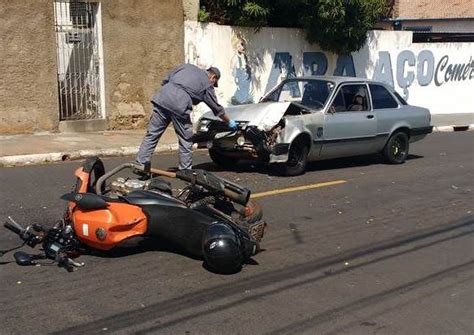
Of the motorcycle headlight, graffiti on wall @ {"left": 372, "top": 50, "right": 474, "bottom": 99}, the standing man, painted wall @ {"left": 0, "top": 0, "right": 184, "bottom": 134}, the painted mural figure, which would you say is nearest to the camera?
the standing man

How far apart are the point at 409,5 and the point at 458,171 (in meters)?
28.1

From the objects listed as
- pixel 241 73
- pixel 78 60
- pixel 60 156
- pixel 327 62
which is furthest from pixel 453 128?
pixel 60 156

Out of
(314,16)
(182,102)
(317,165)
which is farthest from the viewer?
(314,16)

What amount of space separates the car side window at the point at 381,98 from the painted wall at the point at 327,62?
18.3ft

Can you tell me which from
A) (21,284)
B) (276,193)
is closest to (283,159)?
(276,193)

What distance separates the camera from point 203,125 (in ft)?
30.9

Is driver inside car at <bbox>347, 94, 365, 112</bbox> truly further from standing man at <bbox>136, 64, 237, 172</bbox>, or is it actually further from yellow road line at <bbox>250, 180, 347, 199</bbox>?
standing man at <bbox>136, 64, 237, 172</bbox>

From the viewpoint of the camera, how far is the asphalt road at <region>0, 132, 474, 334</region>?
4.28m

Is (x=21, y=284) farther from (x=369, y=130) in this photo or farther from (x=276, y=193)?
(x=369, y=130)

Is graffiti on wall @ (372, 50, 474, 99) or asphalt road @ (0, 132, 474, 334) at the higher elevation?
graffiti on wall @ (372, 50, 474, 99)

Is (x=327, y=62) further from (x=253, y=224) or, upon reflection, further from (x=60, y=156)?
(x=253, y=224)

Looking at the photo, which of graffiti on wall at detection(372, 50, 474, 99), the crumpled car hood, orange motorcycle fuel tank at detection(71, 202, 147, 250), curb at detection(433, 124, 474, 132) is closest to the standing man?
the crumpled car hood

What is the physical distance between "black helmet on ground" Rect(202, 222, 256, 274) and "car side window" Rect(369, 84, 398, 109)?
6.14 m

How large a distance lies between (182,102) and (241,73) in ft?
27.5
